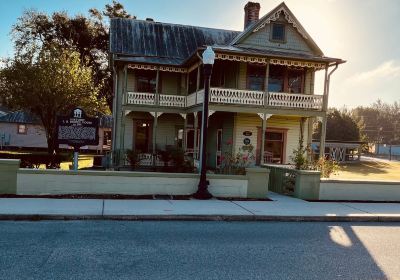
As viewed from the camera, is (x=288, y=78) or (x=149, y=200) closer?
(x=149, y=200)

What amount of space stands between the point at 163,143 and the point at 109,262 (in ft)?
62.0

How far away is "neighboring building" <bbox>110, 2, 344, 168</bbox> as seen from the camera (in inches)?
774

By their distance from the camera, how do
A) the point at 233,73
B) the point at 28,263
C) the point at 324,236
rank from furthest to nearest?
the point at 233,73 → the point at 324,236 → the point at 28,263

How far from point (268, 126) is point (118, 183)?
12949 mm

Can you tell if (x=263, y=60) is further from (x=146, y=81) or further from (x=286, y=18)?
(x=146, y=81)

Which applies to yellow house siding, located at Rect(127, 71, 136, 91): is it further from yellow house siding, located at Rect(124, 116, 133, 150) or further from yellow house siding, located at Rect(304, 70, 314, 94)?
yellow house siding, located at Rect(304, 70, 314, 94)

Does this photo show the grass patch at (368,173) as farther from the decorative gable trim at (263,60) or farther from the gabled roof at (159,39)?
the gabled roof at (159,39)

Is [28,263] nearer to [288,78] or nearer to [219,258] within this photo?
[219,258]

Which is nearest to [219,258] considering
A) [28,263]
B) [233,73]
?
[28,263]

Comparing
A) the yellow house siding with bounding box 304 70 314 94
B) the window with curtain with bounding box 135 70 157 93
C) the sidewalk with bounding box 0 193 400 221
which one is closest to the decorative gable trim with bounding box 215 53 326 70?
the yellow house siding with bounding box 304 70 314 94

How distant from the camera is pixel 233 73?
21828 mm

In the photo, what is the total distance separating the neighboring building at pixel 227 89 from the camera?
Answer: 19672 mm

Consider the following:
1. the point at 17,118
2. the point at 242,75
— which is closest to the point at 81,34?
the point at 17,118

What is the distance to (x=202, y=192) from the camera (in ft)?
37.6
